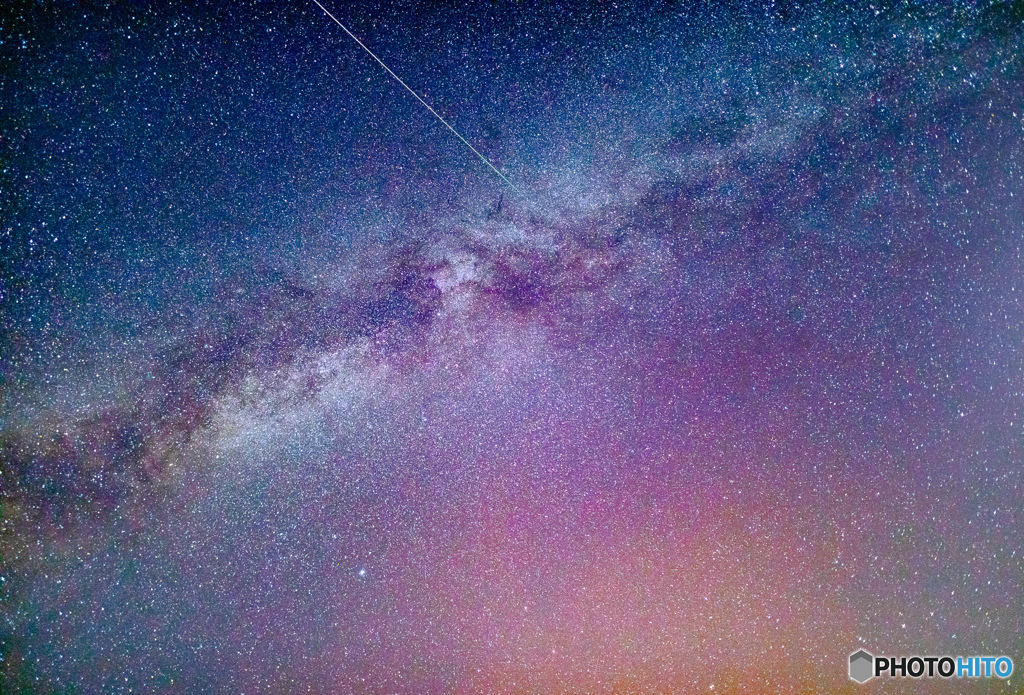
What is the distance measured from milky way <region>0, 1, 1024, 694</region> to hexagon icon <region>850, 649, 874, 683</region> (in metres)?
0.06

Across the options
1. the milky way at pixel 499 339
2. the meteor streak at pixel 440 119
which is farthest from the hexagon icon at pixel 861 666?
the meteor streak at pixel 440 119

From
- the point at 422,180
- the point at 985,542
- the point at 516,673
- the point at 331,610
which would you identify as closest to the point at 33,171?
the point at 422,180

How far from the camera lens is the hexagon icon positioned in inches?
61.4

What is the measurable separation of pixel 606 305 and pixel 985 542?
1492 millimetres

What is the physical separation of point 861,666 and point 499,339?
1636mm

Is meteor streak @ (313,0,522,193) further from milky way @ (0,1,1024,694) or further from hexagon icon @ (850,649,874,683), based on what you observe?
hexagon icon @ (850,649,874,683)

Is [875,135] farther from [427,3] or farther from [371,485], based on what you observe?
[371,485]

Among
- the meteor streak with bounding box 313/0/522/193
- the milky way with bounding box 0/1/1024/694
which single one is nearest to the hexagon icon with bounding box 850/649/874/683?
the milky way with bounding box 0/1/1024/694

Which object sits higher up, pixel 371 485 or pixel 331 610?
pixel 371 485

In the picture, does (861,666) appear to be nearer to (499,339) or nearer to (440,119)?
(499,339)

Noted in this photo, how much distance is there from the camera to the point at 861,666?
1.57 meters

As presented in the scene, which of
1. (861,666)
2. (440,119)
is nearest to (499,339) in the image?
(440,119)

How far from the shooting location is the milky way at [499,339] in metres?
1.39

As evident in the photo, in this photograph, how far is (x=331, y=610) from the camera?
1522mm
